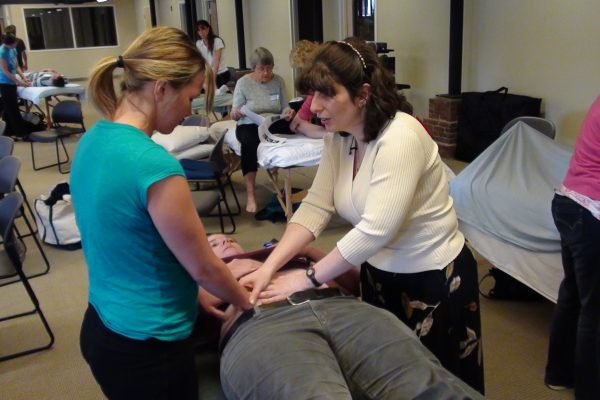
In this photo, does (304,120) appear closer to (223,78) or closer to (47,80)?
(223,78)

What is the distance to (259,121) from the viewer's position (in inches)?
159

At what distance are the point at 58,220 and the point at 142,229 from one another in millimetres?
2853

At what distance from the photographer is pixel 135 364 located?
117 cm

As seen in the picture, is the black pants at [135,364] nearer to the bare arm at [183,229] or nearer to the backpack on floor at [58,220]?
the bare arm at [183,229]

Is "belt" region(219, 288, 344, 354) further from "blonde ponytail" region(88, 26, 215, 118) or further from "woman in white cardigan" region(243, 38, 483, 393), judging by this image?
"blonde ponytail" region(88, 26, 215, 118)

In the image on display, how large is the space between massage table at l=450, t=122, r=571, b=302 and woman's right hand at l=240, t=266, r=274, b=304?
4.07 feet

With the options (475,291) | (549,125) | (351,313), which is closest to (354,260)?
(351,313)

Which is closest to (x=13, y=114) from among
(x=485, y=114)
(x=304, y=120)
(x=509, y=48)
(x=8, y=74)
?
(x=8, y=74)

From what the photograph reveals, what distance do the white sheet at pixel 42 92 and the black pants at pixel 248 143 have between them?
3775 millimetres

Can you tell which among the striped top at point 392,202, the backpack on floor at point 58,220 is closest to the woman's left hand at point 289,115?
the backpack on floor at point 58,220

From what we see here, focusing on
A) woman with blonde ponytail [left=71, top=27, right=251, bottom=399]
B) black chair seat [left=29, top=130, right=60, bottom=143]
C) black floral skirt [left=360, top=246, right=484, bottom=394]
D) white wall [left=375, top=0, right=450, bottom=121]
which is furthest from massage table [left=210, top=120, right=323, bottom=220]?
black chair seat [left=29, top=130, right=60, bottom=143]

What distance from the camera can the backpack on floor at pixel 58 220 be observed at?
142 inches

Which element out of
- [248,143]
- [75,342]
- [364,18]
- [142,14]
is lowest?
[75,342]

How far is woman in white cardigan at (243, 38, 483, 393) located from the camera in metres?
1.34
